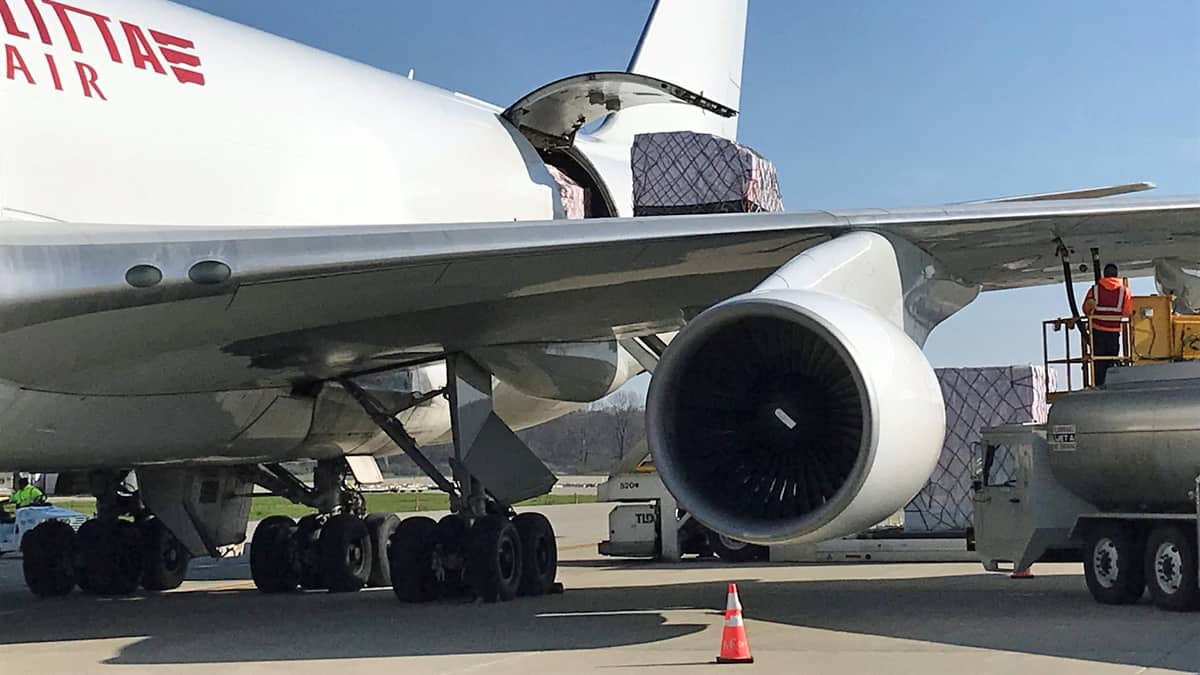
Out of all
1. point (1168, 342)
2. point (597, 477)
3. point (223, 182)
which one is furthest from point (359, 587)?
point (597, 477)

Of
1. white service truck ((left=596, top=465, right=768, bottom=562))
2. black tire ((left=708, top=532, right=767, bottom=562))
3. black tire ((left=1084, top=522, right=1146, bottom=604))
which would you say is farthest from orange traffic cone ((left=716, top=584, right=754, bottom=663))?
white service truck ((left=596, top=465, right=768, bottom=562))

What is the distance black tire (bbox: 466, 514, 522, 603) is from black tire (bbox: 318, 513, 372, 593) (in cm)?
241

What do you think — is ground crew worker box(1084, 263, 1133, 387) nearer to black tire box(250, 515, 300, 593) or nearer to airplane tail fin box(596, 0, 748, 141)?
airplane tail fin box(596, 0, 748, 141)

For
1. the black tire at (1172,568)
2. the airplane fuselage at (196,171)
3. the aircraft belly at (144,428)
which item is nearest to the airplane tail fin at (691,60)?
the airplane fuselage at (196,171)

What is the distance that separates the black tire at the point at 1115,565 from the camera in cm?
1022

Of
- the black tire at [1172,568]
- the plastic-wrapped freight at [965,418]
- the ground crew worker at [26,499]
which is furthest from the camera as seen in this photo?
the ground crew worker at [26,499]

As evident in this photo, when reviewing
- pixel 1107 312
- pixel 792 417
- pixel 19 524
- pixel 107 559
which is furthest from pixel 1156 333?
pixel 19 524

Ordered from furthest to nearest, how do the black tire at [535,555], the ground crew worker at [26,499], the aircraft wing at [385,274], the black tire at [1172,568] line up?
the ground crew worker at [26,499], the black tire at [535,555], the black tire at [1172,568], the aircraft wing at [385,274]

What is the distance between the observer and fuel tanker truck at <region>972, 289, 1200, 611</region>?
977 cm

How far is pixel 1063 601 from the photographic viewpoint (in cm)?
1056

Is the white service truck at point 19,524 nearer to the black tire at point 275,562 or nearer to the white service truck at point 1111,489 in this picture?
the black tire at point 275,562

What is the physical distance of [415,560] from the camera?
10945 millimetres

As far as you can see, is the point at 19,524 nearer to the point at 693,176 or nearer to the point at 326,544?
the point at 326,544

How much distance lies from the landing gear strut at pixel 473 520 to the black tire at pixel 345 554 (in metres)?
1.92
